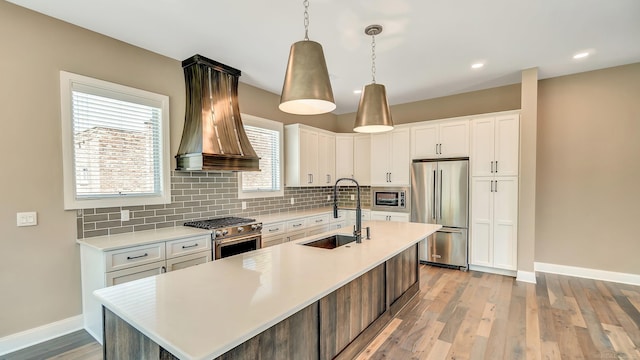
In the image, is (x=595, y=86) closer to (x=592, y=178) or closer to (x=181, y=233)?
(x=592, y=178)

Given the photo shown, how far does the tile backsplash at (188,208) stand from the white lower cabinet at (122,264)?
29cm

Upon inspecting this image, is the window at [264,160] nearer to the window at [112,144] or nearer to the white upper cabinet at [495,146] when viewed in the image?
the window at [112,144]

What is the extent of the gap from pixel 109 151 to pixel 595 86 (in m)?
6.07

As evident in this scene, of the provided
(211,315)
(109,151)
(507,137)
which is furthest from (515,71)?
(109,151)

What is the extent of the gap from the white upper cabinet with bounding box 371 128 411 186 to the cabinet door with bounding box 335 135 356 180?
0.52 m

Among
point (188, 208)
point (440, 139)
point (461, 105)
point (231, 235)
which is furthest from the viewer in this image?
point (461, 105)

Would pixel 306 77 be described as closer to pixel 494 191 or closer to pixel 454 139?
pixel 454 139

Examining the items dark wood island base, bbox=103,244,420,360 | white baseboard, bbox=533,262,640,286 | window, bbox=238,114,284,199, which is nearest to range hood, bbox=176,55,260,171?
window, bbox=238,114,284,199

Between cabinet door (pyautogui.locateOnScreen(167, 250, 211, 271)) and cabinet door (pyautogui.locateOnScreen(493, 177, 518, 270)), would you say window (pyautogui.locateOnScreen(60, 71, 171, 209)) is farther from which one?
cabinet door (pyautogui.locateOnScreen(493, 177, 518, 270))

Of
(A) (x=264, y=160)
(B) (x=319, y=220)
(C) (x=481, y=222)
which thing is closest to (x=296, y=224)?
(B) (x=319, y=220)

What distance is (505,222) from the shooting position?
4.19m

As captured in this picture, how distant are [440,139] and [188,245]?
12.9 ft

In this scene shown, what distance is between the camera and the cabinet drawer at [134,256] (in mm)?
2463

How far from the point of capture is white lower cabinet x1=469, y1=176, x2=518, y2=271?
13.6ft
